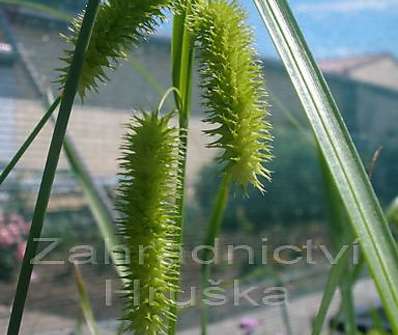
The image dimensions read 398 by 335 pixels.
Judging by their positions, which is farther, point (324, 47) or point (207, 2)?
point (324, 47)

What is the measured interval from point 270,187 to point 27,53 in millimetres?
1004

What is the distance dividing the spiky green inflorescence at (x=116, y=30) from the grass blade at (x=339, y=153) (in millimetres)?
30

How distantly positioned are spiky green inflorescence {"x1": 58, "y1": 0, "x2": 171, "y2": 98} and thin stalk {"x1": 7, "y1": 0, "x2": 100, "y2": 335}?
0.01 m

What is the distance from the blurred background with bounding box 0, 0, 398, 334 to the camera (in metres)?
1.41

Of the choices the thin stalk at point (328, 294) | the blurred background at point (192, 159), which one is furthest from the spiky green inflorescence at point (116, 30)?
the blurred background at point (192, 159)

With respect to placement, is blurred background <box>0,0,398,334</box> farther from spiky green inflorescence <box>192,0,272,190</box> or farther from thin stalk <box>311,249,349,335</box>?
spiky green inflorescence <box>192,0,272,190</box>

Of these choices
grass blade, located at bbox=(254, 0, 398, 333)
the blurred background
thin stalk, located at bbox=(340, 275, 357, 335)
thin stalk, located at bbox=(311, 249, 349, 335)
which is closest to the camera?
grass blade, located at bbox=(254, 0, 398, 333)

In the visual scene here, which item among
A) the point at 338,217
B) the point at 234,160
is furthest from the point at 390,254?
the point at 338,217

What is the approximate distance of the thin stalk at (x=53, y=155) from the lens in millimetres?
190

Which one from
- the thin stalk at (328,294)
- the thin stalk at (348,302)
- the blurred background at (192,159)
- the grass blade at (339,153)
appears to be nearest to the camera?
the grass blade at (339,153)

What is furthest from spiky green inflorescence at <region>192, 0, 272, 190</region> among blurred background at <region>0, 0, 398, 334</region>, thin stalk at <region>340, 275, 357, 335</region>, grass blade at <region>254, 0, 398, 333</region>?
blurred background at <region>0, 0, 398, 334</region>

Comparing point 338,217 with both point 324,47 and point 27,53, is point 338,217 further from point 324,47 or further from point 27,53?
point 324,47

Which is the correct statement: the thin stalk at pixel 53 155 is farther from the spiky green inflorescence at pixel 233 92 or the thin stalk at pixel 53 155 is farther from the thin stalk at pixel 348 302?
the thin stalk at pixel 348 302

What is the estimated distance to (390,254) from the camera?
182 mm
